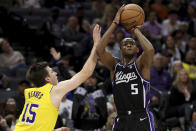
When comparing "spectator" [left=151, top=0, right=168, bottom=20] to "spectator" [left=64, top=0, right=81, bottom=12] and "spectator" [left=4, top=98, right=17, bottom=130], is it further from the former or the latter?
"spectator" [left=4, top=98, right=17, bottom=130]

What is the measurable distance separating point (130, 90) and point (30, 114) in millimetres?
1348

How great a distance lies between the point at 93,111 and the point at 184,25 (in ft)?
18.1

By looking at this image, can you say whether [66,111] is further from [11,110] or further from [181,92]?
[181,92]

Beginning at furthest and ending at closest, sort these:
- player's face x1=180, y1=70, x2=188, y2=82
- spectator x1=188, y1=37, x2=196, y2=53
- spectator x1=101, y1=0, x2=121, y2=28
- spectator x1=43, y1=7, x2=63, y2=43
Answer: spectator x1=43, y1=7, x2=63, y2=43, spectator x1=101, y1=0, x2=121, y2=28, spectator x1=188, y1=37, x2=196, y2=53, player's face x1=180, y1=70, x2=188, y2=82

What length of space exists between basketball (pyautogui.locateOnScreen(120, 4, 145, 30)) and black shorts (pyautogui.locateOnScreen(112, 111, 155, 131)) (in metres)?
1.20

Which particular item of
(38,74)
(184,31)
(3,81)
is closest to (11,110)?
(3,81)

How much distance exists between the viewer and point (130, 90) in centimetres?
584

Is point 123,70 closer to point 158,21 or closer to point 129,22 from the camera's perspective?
point 129,22

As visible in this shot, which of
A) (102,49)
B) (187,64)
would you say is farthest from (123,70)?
(187,64)

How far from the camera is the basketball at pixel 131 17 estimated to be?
5.96 meters

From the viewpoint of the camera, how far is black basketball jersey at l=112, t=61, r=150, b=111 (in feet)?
19.1

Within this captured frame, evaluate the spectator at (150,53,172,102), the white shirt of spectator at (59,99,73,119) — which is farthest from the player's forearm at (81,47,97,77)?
the spectator at (150,53,172,102)

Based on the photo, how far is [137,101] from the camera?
580 centimetres

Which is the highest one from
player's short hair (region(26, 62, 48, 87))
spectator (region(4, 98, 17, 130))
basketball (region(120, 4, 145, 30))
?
basketball (region(120, 4, 145, 30))
